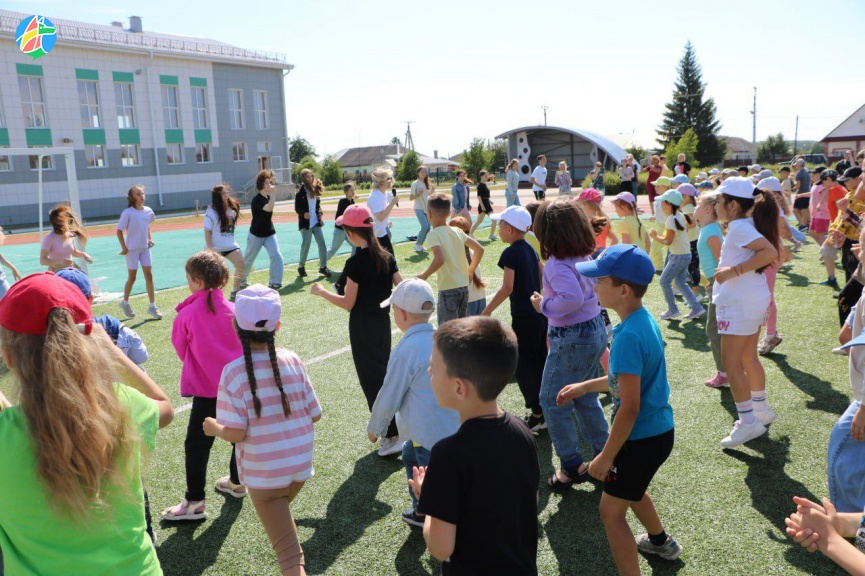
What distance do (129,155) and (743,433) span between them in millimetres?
45852

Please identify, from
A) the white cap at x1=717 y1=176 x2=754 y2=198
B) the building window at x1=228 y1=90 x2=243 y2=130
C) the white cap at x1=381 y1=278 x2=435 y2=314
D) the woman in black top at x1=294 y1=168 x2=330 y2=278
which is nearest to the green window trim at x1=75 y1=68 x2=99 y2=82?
the building window at x1=228 y1=90 x2=243 y2=130

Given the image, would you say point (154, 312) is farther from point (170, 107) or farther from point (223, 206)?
point (170, 107)

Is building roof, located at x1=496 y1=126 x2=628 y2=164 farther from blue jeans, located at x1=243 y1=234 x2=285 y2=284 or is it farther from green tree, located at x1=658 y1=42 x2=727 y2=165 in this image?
blue jeans, located at x1=243 y1=234 x2=285 y2=284

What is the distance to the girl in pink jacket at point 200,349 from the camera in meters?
4.16

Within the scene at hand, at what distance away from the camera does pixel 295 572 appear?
10.9 ft

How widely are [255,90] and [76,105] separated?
1419 cm


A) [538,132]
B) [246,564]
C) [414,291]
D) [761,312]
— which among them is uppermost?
[538,132]

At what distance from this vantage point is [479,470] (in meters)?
2.20

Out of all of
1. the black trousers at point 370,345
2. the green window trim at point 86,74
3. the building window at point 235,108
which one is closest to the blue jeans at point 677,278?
the black trousers at point 370,345

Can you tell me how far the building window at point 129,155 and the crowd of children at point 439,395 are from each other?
140ft

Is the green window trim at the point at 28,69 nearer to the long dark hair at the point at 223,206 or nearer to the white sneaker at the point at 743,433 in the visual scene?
the long dark hair at the point at 223,206

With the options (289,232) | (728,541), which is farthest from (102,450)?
(289,232)

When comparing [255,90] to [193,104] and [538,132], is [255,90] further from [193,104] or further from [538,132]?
[538,132]

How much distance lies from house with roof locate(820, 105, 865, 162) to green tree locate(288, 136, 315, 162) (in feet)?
238
